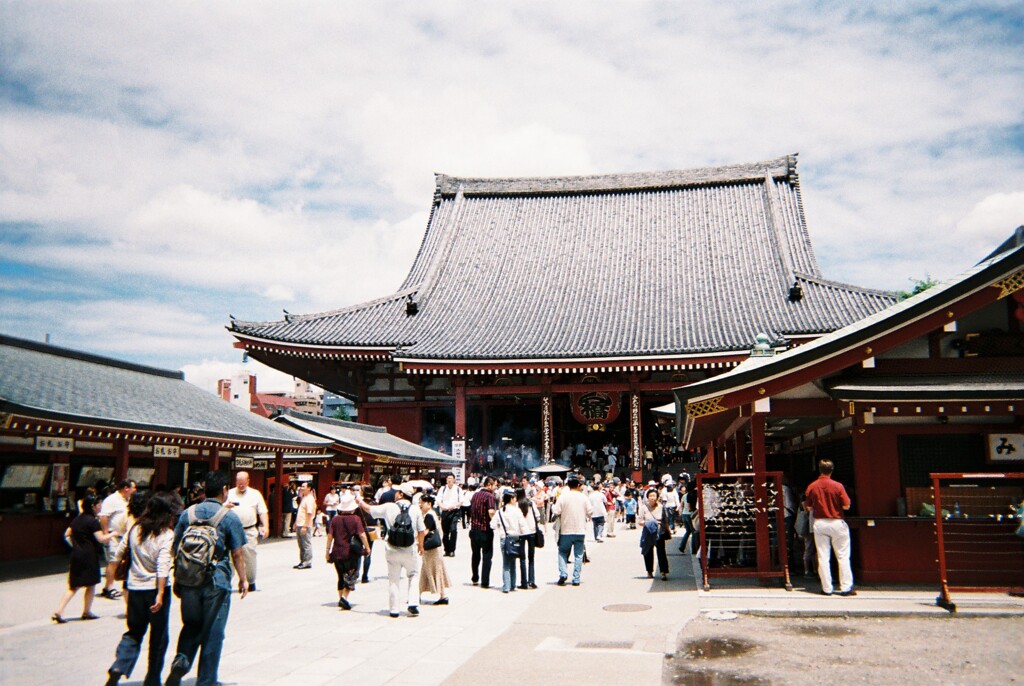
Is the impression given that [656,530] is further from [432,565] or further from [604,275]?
[604,275]

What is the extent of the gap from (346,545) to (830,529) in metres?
6.47

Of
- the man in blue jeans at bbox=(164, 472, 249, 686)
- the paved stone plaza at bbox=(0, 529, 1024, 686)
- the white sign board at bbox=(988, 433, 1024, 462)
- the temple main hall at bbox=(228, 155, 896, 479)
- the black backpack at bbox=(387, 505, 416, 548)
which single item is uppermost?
the temple main hall at bbox=(228, 155, 896, 479)

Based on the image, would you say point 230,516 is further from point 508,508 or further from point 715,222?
point 715,222

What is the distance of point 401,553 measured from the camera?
10609mm

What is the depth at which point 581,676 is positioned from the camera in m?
7.30

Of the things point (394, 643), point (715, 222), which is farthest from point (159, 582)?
point (715, 222)

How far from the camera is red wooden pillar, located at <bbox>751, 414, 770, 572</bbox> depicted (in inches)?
465

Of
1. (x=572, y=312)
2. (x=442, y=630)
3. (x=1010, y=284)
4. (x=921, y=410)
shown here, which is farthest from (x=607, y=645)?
(x=572, y=312)

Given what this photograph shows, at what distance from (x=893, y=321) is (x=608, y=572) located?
6.85m

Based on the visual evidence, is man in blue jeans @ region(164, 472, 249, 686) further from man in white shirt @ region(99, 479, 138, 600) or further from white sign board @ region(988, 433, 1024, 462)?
white sign board @ region(988, 433, 1024, 462)

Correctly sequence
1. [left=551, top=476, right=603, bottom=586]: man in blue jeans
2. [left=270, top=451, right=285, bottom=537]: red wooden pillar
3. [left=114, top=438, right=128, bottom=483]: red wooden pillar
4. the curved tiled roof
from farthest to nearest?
the curved tiled roof, [left=270, top=451, right=285, bottom=537]: red wooden pillar, [left=114, top=438, right=128, bottom=483]: red wooden pillar, [left=551, top=476, right=603, bottom=586]: man in blue jeans

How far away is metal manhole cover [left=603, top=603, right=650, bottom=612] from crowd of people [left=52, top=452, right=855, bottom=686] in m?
2.09

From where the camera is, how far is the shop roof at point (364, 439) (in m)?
22.8

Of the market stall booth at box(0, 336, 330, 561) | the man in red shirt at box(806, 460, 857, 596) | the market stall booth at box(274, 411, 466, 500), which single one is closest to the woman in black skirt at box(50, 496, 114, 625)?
the market stall booth at box(0, 336, 330, 561)
